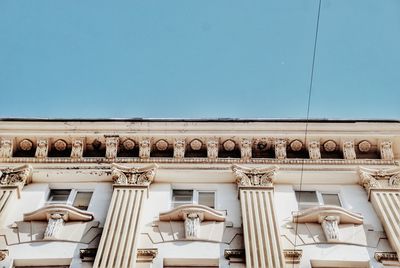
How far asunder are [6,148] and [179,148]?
5.29m

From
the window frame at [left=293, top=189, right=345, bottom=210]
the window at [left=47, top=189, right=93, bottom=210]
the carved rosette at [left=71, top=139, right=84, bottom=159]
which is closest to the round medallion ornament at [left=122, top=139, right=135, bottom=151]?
the carved rosette at [left=71, top=139, right=84, bottom=159]

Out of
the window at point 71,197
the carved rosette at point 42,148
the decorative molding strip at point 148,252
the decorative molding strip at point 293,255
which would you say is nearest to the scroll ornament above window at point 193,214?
the decorative molding strip at point 148,252

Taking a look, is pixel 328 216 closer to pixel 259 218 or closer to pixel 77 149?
pixel 259 218

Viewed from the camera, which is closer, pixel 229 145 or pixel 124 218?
pixel 124 218

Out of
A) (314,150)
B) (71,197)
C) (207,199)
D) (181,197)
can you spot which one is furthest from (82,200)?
(314,150)

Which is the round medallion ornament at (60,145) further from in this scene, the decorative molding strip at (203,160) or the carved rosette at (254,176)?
the carved rosette at (254,176)

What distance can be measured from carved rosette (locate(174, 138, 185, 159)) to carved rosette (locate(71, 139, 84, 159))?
113 inches

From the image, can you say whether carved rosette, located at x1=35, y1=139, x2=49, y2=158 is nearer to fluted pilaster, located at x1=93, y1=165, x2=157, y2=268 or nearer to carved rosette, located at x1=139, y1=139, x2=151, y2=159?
fluted pilaster, located at x1=93, y1=165, x2=157, y2=268

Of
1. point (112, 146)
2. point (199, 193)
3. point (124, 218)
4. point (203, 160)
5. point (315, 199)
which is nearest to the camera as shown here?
point (124, 218)

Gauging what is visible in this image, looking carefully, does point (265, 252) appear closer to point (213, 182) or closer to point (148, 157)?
point (213, 182)

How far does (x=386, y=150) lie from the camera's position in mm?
18219

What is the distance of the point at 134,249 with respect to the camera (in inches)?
566

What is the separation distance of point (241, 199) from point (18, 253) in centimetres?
592

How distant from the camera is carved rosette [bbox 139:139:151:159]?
18.2m
